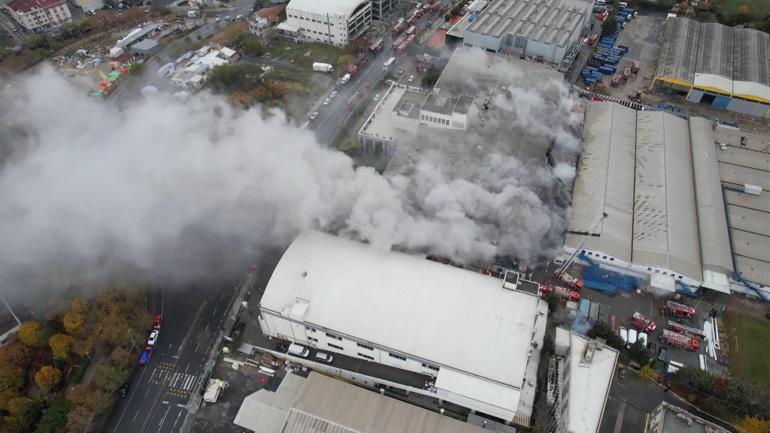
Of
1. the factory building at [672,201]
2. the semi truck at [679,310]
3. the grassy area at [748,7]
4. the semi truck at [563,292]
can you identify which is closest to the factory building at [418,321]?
the semi truck at [563,292]

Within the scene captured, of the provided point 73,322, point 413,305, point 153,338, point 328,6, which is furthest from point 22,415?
point 328,6

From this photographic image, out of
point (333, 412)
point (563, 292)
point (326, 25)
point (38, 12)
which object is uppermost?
point (38, 12)

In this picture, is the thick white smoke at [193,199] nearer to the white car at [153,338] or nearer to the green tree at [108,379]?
the white car at [153,338]

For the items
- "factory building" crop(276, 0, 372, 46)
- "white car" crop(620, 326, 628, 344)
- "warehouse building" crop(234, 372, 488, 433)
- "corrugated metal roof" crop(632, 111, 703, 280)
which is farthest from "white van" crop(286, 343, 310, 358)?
"factory building" crop(276, 0, 372, 46)

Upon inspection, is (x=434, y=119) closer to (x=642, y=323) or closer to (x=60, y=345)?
(x=642, y=323)

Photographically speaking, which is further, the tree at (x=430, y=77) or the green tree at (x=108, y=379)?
the tree at (x=430, y=77)

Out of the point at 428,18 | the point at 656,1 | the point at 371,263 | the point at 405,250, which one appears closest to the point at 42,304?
the point at 371,263

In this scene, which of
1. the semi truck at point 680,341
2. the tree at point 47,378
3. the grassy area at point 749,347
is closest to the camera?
the tree at point 47,378
